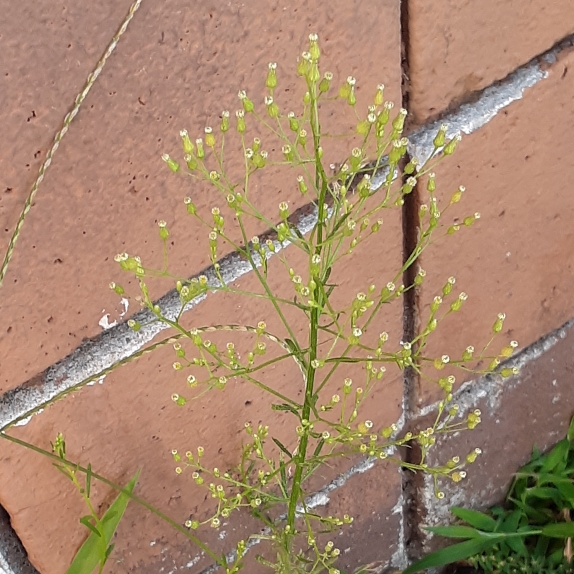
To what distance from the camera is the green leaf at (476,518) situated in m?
1.08

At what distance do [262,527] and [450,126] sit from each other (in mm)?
535

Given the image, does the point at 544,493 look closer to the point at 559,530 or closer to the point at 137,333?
the point at 559,530

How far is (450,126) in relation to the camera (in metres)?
0.75

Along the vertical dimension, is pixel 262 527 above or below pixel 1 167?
below

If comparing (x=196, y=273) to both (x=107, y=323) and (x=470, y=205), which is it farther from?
(x=470, y=205)

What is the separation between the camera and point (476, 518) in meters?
1.10

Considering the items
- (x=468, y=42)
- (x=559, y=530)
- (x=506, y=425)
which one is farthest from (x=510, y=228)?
(x=559, y=530)

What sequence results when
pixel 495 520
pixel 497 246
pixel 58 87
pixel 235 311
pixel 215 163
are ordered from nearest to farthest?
pixel 58 87 → pixel 215 163 → pixel 235 311 → pixel 497 246 → pixel 495 520

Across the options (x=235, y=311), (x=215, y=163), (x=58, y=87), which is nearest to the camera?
(x=58, y=87)

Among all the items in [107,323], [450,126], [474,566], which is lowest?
[474,566]

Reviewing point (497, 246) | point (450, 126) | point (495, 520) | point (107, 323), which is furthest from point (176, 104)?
point (495, 520)

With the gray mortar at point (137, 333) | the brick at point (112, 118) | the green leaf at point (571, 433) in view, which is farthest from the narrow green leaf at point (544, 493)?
the brick at point (112, 118)

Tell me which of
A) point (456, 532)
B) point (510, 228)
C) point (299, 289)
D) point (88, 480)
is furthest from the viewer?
point (456, 532)

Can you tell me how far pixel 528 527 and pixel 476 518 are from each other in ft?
0.37
